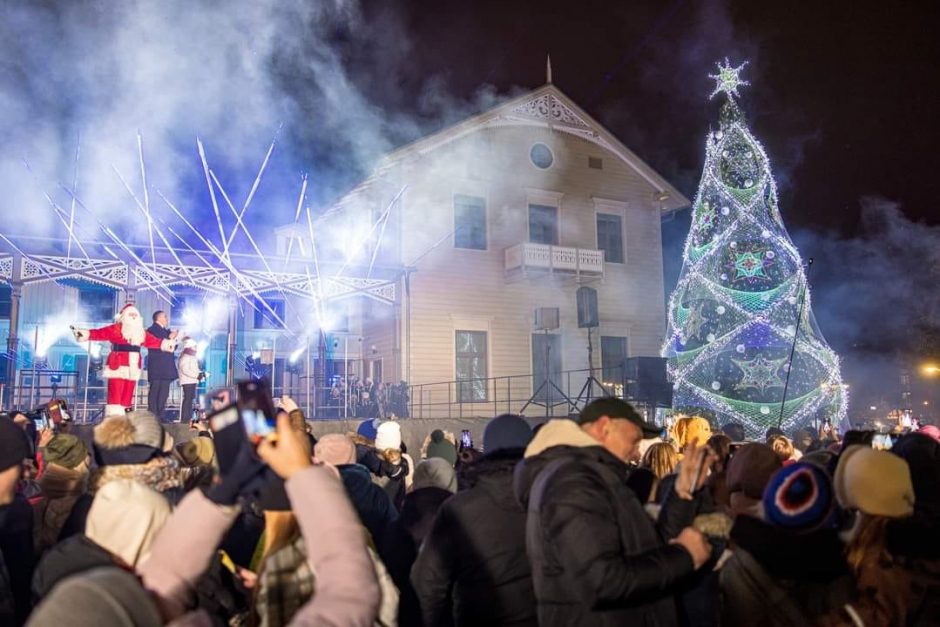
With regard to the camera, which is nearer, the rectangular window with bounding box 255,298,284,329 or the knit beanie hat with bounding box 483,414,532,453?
the knit beanie hat with bounding box 483,414,532,453

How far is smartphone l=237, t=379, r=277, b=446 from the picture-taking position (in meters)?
1.74

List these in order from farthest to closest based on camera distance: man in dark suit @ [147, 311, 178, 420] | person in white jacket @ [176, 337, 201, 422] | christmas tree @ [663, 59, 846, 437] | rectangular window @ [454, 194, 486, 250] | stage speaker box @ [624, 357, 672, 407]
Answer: rectangular window @ [454, 194, 486, 250]
christmas tree @ [663, 59, 846, 437]
stage speaker box @ [624, 357, 672, 407]
person in white jacket @ [176, 337, 201, 422]
man in dark suit @ [147, 311, 178, 420]

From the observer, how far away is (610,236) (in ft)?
76.2

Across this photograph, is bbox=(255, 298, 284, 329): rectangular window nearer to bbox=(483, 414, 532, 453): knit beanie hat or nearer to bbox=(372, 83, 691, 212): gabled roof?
bbox=(372, 83, 691, 212): gabled roof

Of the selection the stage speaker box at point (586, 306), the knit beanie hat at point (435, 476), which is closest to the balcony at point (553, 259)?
the stage speaker box at point (586, 306)

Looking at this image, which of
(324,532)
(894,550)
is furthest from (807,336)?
(324,532)

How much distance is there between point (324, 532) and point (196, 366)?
11938mm

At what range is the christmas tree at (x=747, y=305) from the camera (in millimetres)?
17203

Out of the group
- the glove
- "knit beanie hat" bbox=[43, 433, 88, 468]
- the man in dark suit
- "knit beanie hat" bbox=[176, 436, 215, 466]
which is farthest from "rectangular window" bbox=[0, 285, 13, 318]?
the glove

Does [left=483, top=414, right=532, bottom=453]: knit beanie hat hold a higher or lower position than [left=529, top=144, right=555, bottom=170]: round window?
lower

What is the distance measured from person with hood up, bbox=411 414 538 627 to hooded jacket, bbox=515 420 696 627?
1.44 ft

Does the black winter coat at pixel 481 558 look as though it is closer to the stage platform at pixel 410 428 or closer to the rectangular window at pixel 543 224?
the stage platform at pixel 410 428

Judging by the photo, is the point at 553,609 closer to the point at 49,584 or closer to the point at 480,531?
the point at 480,531

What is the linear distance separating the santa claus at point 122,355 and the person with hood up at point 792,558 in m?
9.33
